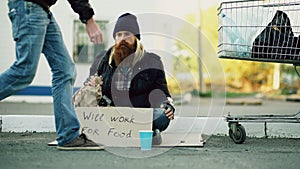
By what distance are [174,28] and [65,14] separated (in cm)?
410

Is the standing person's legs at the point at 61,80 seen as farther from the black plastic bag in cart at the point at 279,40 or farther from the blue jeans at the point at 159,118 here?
the black plastic bag in cart at the point at 279,40

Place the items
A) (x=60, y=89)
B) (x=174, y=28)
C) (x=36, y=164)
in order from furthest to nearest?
(x=174, y=28), (x=60, y=89), (x=36, y=164)

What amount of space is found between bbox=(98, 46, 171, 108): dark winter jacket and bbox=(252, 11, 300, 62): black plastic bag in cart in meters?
0.93

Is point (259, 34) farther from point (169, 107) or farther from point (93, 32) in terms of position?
point (93, 32)

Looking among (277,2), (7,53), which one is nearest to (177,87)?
(7,53)

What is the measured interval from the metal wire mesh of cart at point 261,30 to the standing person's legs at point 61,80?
5.27ft

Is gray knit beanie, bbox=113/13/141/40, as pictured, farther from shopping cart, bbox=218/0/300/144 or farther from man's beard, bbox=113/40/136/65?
shopping cart, bbox=218/0/300/144

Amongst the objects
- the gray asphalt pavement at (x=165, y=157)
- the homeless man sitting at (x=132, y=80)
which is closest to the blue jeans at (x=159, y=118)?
the homeless man sitting at (x=132, y=80)

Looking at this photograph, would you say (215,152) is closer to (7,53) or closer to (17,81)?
(17,81)

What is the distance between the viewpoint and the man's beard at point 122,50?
504 cm

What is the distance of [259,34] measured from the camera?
5168mm

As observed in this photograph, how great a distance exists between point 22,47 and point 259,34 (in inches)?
88.5

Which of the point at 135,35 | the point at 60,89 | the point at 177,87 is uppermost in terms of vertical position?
the point at 135,35

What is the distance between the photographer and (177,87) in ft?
53.4
